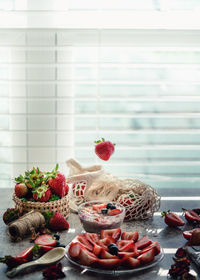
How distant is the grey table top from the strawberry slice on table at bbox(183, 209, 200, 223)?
30 mm

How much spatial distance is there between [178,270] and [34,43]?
6.49 ft

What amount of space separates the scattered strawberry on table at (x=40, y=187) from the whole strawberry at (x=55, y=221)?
67mm

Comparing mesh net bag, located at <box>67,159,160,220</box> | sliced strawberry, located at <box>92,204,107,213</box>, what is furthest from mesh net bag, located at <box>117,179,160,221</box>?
sliced strawberry, located at <box>92,204,107,213</box>

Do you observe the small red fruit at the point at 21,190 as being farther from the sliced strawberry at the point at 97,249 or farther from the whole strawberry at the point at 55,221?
the sliced strawberry at the point at 97,249

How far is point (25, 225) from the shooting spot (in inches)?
59.8

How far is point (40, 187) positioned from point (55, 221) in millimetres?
142

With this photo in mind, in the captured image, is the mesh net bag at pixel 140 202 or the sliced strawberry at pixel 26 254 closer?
the sliced strawberry at pixel 26 254

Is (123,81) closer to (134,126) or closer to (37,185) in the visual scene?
(134,126)

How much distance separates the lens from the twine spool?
1.50 meters

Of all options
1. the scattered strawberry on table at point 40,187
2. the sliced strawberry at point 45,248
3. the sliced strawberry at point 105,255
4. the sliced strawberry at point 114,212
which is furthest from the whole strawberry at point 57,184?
the sliced strawberry at point 105,255

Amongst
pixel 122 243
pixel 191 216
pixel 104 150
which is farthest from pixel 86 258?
pixel 104 150

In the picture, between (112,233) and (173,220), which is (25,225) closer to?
(112,233)

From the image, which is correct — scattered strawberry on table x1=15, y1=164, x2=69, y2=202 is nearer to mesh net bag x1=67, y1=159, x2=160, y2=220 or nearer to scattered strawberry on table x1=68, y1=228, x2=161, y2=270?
mesh net bag x1=67, y1=159, x2=160, y2=220

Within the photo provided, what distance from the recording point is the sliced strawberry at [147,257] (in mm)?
1283
